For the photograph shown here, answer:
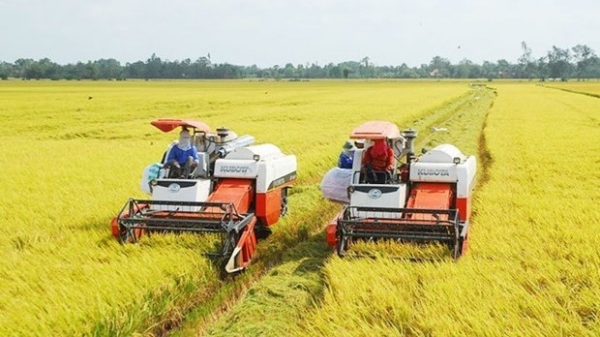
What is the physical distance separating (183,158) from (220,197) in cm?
88

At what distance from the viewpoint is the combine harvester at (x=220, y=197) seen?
275 inches

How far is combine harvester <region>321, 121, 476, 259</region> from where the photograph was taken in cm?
675

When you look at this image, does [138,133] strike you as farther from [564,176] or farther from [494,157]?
[564,176]

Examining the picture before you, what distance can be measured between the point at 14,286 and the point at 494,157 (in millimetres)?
12462

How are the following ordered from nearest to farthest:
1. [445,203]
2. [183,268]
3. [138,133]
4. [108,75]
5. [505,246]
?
1. [183,268]
2. [505,246]
3. [445,203]
4. [138,133]
5. [108,75]

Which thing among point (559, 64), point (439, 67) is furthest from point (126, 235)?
point (439, 67)

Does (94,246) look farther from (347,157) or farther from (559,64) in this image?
(559,64)

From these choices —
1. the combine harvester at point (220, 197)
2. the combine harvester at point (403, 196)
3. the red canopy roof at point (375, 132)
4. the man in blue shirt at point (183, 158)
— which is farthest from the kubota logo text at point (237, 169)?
the red canopy roof at point (375, 132)

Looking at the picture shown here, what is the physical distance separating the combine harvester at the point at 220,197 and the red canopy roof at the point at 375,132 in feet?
4.17

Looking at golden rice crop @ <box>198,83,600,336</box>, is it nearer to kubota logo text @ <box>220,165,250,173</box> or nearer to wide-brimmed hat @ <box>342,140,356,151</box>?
kubota logo text @ <box>220,165,250,173</box>

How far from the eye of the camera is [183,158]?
8.45 meters

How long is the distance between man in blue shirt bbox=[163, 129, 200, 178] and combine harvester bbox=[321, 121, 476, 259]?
1.71 meters

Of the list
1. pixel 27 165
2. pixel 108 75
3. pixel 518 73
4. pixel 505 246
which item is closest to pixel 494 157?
pixel 505 246

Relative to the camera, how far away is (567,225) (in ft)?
25.6
